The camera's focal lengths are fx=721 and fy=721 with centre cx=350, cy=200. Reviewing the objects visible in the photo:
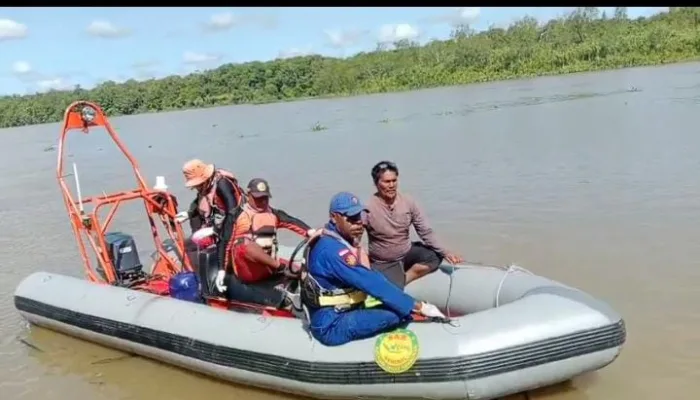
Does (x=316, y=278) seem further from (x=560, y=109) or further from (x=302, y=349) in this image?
(x=560, y=109)

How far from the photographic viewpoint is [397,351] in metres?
3.65

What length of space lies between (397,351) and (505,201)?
220 inches

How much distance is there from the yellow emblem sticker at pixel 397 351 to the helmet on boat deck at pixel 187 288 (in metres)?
1.94

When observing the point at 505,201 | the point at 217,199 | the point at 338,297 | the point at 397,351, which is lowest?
the point at 505,201

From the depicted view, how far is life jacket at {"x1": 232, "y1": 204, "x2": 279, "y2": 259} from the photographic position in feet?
15.0

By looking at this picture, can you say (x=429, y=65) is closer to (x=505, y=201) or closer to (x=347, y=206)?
(x=505, y=201)

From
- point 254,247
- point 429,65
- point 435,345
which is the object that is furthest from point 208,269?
point 429,65

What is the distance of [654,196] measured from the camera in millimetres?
8062

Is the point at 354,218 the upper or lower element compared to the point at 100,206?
upper

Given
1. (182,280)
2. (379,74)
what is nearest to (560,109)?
(182,280)

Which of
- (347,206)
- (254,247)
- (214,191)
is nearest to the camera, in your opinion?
(347,206)

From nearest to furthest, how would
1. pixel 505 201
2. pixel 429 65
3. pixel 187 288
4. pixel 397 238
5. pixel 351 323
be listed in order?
1. pixel 351 323
2. pixel 397 238
3. pixel 187 288
4. pixel 505 201
5. pixel 429 65

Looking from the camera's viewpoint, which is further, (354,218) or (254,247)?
(254,247)

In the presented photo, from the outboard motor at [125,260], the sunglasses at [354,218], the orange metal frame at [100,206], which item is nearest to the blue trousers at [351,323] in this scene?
the sunglasses at [354,218]
